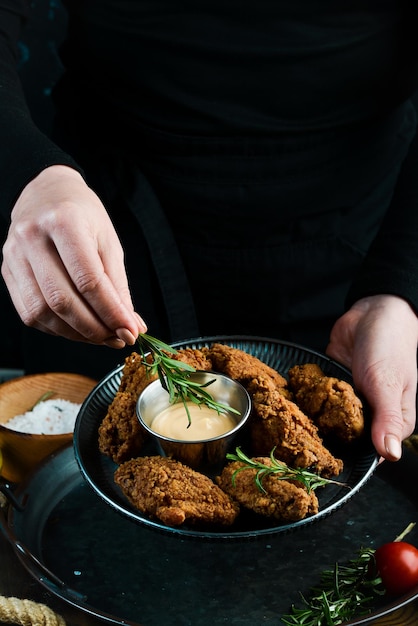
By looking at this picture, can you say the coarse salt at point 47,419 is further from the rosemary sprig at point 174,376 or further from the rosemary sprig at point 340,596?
the rosemary sprig at point 340,596

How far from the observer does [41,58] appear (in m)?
2.54

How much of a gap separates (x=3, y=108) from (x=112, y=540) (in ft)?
3.24

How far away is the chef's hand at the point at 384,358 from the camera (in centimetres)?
138

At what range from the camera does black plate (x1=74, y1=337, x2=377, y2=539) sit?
121 centimetres

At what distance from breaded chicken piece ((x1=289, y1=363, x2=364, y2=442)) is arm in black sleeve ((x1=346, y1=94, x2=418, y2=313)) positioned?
388mm

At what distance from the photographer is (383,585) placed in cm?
125

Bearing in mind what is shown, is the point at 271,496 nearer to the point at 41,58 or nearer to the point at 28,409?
the point at 28,409

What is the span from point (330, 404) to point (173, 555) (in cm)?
40

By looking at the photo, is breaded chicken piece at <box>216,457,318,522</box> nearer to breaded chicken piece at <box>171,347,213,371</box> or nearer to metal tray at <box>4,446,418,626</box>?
metal tray at <box>4,446,418,626</box>

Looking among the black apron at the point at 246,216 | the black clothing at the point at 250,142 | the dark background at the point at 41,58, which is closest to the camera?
the black clothing at the point at 250,142

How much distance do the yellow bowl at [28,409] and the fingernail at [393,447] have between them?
0.65 meters

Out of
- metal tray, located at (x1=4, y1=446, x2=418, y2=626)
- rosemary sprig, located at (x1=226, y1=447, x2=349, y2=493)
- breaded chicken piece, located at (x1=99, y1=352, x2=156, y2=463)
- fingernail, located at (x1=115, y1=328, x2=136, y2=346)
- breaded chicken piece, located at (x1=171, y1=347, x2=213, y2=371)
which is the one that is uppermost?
fingernail, located at (x1=115, y1=328, x2=136, y2=346)

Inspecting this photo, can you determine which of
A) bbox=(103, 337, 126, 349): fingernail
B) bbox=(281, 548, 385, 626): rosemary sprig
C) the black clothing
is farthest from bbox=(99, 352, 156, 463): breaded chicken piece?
the black clothing

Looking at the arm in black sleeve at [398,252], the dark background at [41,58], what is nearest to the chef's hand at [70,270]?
the arm in black sleeve at [398,252]
